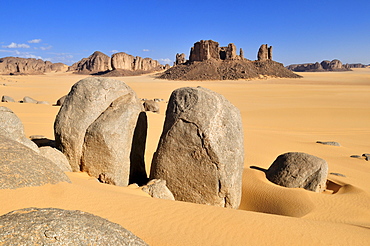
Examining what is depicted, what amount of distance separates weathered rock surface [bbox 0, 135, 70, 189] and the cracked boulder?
2047 millimetres

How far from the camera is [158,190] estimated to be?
5.07 meters

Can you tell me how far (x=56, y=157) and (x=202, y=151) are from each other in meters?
2.99

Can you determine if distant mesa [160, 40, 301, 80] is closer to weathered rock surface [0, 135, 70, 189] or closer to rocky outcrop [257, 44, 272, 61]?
rocky outcrop [257, 44, 272, 61]

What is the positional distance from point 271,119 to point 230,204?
606 inches

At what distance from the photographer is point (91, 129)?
5832 mm

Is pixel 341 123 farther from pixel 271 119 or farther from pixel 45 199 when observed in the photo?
pixel 45 199

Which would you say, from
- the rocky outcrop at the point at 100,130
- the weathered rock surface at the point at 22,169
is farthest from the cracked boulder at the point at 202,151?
the weathered rock surface at the point at 22,169

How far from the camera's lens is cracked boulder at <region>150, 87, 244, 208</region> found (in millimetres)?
5086

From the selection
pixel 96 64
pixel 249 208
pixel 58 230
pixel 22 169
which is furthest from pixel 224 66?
pixel 58 230

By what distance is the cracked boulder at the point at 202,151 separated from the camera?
5.09 m

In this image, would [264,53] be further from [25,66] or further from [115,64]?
[25,66]

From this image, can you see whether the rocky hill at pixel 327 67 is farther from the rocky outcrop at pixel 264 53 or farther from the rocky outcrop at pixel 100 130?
the rocky outcrop at pixel 100 130

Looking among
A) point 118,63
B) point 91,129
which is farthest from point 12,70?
point 91,129

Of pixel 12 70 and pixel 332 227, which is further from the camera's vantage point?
pixel 12 70
